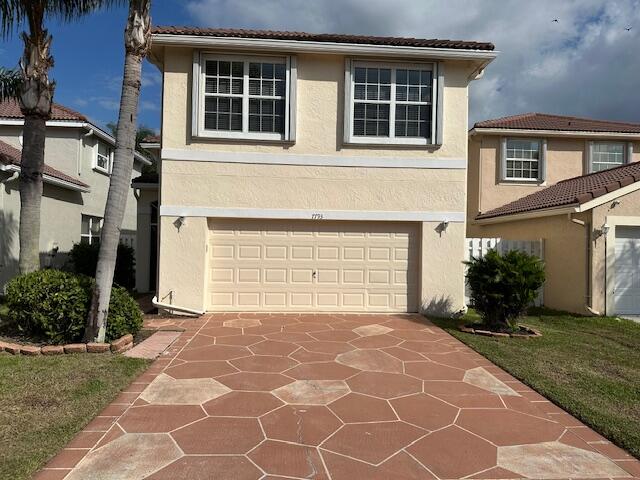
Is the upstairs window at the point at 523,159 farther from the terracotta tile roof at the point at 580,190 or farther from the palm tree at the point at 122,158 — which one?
the palm tree at the point at 122,158

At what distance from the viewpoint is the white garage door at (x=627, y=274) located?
10625 millimetres

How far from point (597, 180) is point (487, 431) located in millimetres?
11424

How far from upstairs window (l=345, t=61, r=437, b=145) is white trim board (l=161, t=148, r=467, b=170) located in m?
0.44

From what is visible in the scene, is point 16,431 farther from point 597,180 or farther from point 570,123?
point 570,123

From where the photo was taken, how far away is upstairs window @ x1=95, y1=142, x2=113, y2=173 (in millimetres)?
17523

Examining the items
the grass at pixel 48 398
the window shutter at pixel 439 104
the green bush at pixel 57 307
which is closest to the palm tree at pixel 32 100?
the green bush at pixel 57 307

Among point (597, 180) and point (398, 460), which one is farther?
point (597, 180)

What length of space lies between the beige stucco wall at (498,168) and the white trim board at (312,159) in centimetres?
655

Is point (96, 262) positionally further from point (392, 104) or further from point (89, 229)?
point (392, 104)

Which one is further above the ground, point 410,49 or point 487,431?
point 410,49

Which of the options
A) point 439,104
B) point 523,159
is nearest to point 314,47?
point 439,104

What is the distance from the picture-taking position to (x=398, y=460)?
3545 millimetres

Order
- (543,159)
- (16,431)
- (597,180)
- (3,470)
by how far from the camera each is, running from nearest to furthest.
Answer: (3,470) → (16,431) → (597,180) → (543,159)

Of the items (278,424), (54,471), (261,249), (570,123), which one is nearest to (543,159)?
(570,123)
